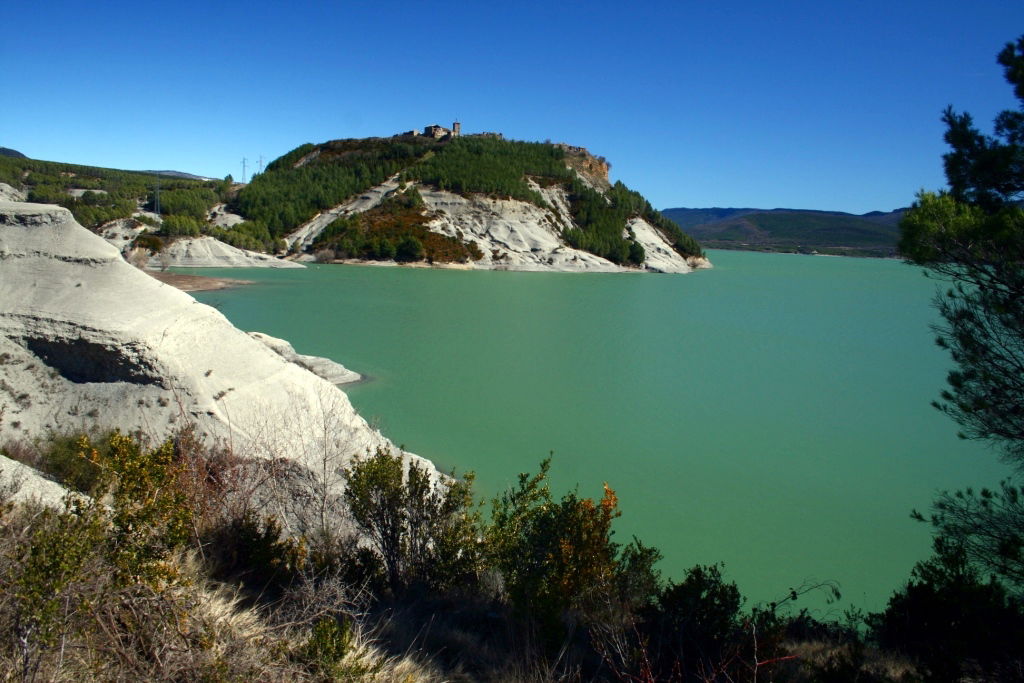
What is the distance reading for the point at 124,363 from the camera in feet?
24.3

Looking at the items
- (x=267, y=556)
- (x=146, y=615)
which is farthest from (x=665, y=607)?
(x=146, y=615)

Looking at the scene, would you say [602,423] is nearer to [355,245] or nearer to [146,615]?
[146,615]

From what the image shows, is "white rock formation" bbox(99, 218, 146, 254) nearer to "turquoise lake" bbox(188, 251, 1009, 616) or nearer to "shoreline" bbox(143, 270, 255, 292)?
"shoreline" bbox(143, 270, 255, 292)

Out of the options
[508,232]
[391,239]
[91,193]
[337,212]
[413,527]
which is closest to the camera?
[413,527]

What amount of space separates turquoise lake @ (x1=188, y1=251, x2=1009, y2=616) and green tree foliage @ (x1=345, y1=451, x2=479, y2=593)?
11.3 feet

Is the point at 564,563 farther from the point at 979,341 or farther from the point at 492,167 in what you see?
the point at 492,167

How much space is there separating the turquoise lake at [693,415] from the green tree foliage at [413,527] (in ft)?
11.3

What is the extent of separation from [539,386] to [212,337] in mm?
8798

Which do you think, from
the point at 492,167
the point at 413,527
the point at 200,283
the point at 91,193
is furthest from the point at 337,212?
the point at 413,527

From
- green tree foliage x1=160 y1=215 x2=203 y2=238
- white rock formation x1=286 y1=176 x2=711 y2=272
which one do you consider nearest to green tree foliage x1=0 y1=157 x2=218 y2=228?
green tree foliage x1=160 y1=215 x2=203 y2=238

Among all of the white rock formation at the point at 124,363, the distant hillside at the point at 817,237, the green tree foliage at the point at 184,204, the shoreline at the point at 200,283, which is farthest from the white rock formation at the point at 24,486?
the distant hillside at the point at 817,237

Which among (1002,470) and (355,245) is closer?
(1002,470)

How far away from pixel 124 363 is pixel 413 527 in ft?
15.7

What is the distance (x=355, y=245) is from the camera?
185ft
